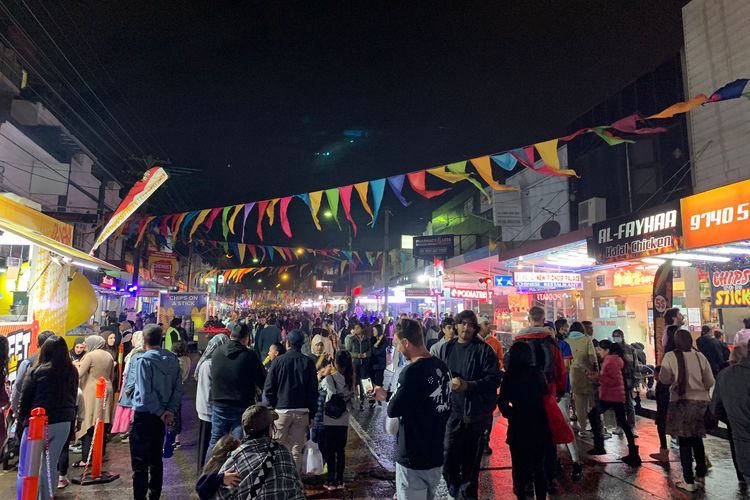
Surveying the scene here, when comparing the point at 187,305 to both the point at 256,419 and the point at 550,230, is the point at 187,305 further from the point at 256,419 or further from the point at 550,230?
the point at 256,419

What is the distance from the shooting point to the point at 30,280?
26.9 feet

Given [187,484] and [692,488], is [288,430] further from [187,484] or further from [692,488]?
[692,488]

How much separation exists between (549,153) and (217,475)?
336 inches

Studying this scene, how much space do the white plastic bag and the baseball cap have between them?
3.78 meters

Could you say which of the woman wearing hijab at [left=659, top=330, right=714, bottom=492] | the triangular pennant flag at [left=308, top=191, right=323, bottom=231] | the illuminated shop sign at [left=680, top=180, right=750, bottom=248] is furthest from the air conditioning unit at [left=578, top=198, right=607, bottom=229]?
the woman wearing hijab at [left=659, top=330, right=714, bottom=492]

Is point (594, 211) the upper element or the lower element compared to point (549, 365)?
upper

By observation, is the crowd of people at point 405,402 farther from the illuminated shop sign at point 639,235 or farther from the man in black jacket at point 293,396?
the illuminated shop sign at point 639,235

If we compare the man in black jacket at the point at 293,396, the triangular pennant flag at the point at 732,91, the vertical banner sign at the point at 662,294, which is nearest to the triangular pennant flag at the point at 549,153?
the triangular pennant flag at the point at 732,91

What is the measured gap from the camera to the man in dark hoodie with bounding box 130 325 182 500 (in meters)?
4.77

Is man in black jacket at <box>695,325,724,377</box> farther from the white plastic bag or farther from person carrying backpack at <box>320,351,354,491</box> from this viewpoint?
the white plastic bag

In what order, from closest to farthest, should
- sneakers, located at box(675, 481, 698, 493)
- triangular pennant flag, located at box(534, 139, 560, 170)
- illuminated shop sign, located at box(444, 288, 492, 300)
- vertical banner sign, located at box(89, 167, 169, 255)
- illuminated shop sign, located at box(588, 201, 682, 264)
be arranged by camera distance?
sneakers, located at box(675, 481, 698, 493) < illuminated shop sign, located at box(588, 201, 682, 264) < triangular pennant flag, located at box(534, 139, 560, 170) < vertical banner sign, located at box(89, 167, 169, 255) < illuminated shop sign, located at box(444, 288, 492, 300)

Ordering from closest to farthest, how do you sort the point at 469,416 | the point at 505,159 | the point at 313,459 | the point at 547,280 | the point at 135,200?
1. the point at 469,416
2. the point at 313,459
3. the point at 135,200
4. the point at 505,159
5. the point at 547,280

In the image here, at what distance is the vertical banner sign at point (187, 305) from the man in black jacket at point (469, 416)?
55.9 feet

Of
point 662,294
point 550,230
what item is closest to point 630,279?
point 662,294
